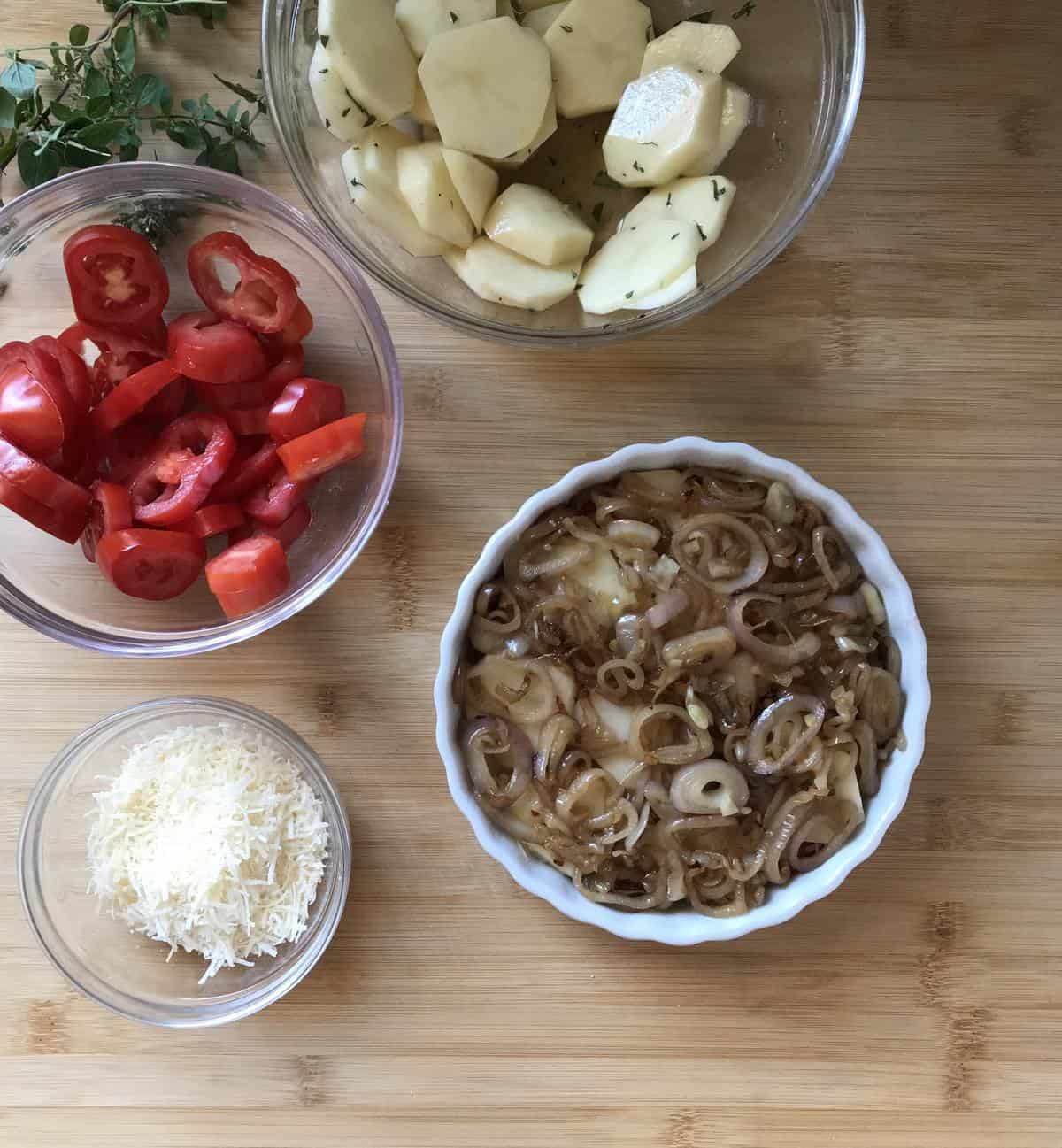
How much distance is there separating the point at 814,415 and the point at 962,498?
11.3 inches

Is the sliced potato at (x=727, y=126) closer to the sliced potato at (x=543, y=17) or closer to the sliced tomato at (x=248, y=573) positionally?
the sliced potato at (x=543, y=17)

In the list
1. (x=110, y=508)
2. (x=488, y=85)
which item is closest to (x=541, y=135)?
(x=488, y=85)

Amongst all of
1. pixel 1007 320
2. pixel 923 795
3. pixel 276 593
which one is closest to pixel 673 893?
pixel 923 795

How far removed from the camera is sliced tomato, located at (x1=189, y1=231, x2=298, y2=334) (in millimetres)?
1545

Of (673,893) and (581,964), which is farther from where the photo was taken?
(581,964)

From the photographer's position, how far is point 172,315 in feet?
5.40

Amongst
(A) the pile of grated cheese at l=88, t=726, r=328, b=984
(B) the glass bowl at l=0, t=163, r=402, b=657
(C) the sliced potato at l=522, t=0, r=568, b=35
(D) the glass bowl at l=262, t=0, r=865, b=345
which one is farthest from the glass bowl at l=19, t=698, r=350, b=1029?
(C) the sliced potato at l=522, t=0, r=568, b=35

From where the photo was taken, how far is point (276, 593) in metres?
1.59

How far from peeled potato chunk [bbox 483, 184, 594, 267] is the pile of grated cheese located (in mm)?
871

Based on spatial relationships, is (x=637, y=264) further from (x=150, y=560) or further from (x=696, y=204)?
(x=150, y=560)

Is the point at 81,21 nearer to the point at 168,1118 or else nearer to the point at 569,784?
the point at 569,784

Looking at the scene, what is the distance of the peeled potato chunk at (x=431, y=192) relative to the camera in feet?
4.67

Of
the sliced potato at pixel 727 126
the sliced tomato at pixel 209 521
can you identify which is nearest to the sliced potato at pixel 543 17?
the sliced potato at pixel 727 126

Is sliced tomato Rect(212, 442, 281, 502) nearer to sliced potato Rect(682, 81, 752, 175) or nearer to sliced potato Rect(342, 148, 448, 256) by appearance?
sliced potato Rect(342, 148, 448, 256)
